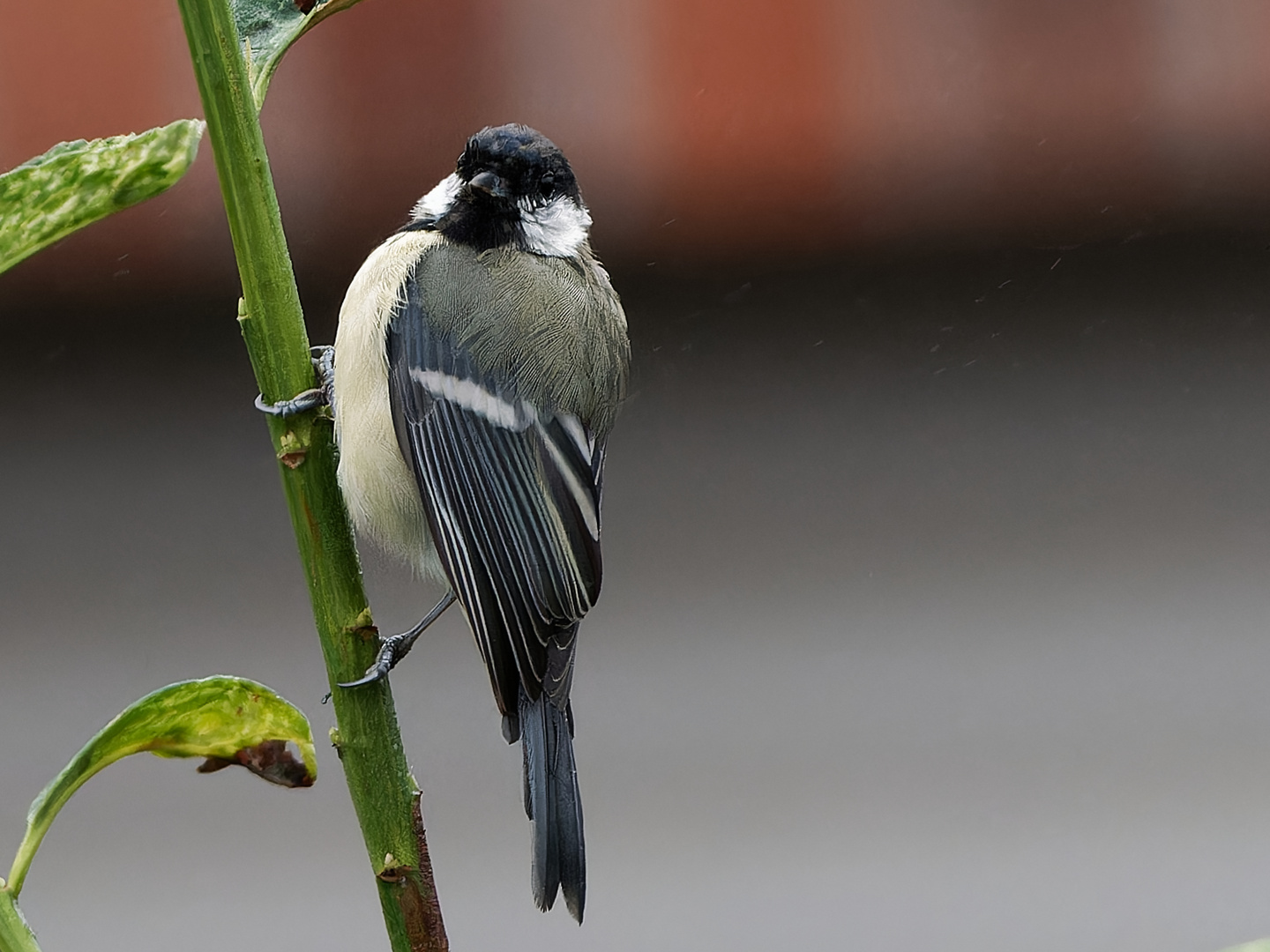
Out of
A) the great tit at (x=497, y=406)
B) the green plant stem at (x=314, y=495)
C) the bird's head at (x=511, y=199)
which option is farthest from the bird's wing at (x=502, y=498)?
the green plant stem at (x=314, y=495)

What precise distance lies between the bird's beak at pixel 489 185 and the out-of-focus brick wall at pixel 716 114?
0.51m

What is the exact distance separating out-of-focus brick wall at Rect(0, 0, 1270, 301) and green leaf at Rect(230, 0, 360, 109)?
119 cm

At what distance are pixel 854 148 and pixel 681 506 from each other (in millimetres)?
719

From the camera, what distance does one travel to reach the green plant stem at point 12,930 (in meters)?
0.44

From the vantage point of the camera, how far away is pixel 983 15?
2.32 metres

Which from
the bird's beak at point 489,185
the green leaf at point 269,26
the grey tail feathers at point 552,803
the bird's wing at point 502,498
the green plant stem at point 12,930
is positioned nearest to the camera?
the green plant stem at point 12,930

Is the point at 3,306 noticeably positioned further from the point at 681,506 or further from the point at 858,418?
the point at 858,418

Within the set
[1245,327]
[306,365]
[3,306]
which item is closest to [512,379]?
[306,365]

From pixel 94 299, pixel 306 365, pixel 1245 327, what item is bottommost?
pixel 1245 327

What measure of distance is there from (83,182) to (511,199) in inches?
36.7

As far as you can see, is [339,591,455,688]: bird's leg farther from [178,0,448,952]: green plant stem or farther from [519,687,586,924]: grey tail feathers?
[178,0,448,952]: green plant stem

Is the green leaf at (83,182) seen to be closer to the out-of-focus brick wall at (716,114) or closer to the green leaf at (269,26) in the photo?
the green leaf at (269,26)

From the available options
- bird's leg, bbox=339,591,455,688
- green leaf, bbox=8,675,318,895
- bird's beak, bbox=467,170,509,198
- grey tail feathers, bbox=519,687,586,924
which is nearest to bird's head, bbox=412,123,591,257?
bird's beak, bbox=467,170,509,198

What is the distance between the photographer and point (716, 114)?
218 cm
